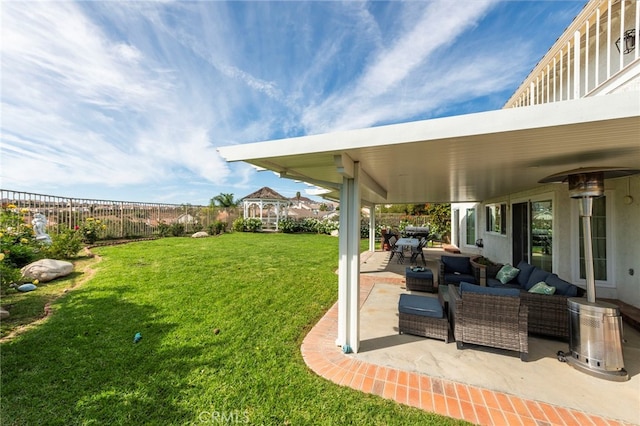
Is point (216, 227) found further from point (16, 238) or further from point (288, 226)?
point (16, 238)

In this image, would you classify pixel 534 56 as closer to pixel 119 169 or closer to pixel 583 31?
pixel 583 31

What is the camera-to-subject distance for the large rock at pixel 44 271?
6.57 meters

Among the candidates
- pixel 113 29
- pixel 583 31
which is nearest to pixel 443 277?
pixel 583 31

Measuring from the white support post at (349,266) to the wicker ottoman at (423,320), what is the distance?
3.31ft

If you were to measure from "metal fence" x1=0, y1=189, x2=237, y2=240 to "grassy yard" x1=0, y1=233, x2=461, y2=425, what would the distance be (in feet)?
22.3

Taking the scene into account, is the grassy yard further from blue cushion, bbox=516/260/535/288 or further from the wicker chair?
blue cushion, bbox=516/260/535/288

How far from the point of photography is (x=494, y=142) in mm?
2732

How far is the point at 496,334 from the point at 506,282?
2855mm

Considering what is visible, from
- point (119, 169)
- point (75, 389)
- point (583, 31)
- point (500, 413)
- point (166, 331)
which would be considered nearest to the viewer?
point (500, 413)

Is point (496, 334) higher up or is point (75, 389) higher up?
point (496, 334)

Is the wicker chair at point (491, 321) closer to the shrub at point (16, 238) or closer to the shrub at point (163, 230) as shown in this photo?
the shrub at point (16, 238)

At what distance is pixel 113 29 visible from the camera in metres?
6.38

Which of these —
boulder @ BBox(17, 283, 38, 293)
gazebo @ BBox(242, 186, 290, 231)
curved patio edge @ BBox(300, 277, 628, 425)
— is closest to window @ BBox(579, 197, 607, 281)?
curved patio edge @ BBox(300, 277, 628, 425)

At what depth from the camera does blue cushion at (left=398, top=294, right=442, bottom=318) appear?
4.01m
